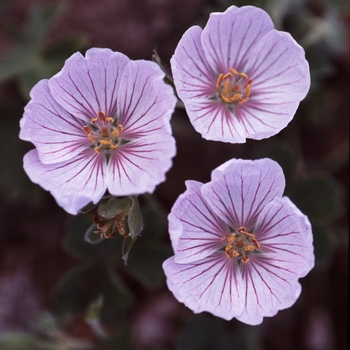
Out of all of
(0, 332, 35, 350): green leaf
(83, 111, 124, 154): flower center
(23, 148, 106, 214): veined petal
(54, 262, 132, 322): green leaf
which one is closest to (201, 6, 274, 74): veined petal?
(83, 111, 124, 154): flower center

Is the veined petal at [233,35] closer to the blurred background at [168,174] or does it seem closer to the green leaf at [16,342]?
the blurred background at [168,174]

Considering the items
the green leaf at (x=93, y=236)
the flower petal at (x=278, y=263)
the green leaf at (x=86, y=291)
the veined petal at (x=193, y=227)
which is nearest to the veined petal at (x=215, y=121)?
the veined petal at (x=193, y=227)

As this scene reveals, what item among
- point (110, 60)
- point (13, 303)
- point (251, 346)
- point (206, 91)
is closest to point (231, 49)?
point (206, 91)

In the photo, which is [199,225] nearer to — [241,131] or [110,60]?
[241,131]

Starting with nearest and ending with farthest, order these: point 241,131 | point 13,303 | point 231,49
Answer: point 241,131
point 231,49
point 13,303

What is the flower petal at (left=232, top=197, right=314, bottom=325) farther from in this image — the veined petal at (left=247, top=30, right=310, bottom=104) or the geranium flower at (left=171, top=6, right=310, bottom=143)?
the veined petal at (left=247, top=30, right=310, bottom=104)

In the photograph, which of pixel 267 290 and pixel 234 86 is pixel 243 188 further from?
pixel 234 86

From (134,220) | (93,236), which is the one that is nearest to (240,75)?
(134,220)
